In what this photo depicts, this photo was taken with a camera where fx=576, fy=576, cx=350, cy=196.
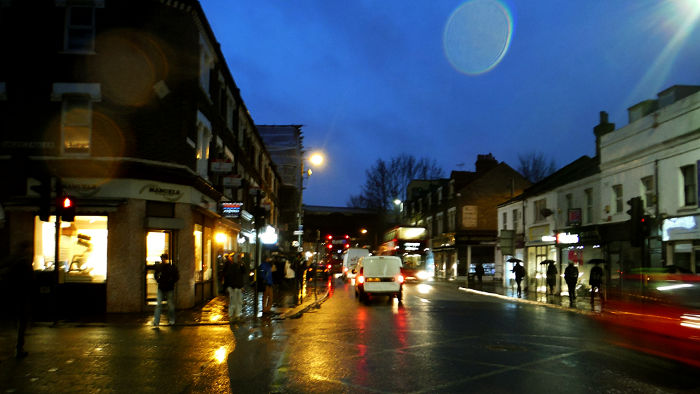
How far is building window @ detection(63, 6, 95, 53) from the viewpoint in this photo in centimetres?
1820

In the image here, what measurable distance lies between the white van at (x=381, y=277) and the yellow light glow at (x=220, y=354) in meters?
12.7

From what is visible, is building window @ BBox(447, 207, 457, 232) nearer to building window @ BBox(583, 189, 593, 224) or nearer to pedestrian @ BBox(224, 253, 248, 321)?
building window @ BBox(583, 189, 593, 224)

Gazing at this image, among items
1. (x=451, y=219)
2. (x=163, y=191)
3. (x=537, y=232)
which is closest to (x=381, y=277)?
(x=163, y=191)

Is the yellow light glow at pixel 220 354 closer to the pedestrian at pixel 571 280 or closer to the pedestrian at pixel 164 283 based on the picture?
the pedestrian at pixel 164 283

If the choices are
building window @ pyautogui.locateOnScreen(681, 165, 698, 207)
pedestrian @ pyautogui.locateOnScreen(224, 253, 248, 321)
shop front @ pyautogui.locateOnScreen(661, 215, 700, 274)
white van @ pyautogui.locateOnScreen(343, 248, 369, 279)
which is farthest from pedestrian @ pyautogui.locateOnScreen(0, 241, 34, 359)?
white van @ pyautogui.locateOnScreen(343, 248, 369, 279)

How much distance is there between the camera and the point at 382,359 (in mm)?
9750

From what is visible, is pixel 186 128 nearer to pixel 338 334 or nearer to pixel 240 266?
pixel 240 266

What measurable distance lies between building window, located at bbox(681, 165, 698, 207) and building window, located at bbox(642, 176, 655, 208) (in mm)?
1864

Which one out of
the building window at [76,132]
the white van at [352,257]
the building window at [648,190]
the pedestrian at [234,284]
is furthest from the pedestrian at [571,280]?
the white van at [352,257]

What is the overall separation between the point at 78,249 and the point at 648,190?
2155 cm

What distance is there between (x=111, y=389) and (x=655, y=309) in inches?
401

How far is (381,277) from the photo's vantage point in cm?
2362

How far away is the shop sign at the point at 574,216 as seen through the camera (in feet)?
96.1

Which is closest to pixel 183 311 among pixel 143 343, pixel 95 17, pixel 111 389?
pixel 143 343
